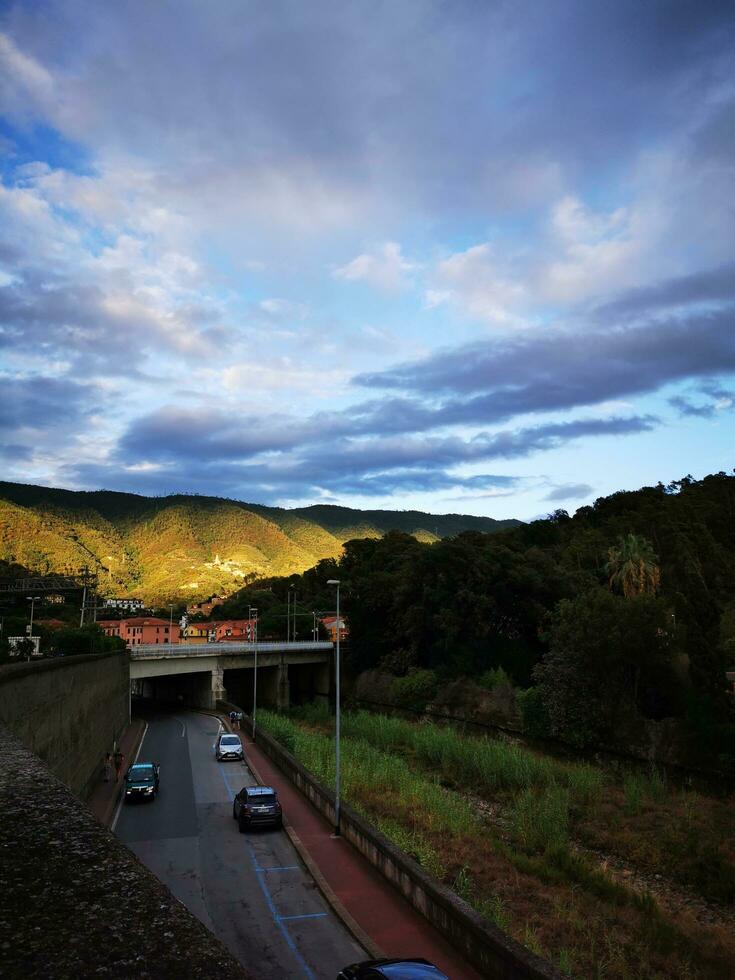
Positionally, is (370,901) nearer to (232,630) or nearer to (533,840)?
(533,840)

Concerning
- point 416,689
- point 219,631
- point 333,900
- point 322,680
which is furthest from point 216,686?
point 333,900

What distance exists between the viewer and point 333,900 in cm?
1620

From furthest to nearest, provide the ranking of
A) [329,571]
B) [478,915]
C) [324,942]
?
[329,571] < [324,942] < [478,915]

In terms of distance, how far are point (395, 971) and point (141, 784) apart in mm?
21775

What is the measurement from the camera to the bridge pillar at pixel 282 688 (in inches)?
3145

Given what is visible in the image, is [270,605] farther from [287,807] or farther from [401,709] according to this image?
[287,807]

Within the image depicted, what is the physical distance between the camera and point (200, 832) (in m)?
23.3

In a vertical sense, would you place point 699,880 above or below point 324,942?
below

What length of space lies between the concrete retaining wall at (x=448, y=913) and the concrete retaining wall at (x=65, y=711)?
9.38 m

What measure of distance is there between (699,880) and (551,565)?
142 ft

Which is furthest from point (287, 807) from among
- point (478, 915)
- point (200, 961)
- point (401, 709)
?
point (401, 709)

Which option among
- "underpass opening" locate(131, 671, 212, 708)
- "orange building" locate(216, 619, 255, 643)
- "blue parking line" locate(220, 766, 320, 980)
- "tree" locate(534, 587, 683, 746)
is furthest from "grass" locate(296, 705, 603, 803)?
"orange building" locate(216, 619, 255, 643)

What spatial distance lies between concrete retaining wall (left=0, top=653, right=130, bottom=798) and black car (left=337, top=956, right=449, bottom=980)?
8494 millimetres

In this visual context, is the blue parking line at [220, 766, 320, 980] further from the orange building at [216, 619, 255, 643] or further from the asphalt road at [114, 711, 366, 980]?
the orange building at [216, 619, 255, 643]
